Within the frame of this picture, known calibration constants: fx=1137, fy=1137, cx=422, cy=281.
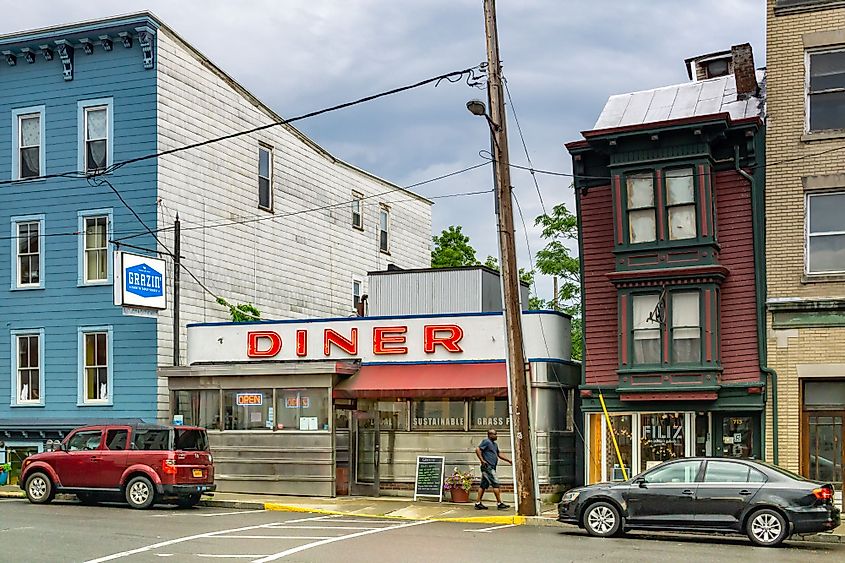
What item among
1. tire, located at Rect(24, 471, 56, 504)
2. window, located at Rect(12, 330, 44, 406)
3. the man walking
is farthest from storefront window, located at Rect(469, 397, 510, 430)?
window, located at Rect(12, 330, 44, 406)

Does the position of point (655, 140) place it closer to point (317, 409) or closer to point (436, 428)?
point (436, 428)

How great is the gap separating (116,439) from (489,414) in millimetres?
8437

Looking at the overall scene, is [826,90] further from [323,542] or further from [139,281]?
[139,281]

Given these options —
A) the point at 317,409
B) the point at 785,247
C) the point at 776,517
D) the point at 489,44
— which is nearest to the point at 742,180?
the point at 785,247

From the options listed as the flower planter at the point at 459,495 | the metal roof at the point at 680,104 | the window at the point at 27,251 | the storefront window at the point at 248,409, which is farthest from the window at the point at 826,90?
the window at the point at 27,251

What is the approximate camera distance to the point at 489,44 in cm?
2252

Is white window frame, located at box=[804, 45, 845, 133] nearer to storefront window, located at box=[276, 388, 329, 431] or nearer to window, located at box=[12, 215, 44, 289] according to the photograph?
storefront window, located at box=[276, 388, 329, 431]

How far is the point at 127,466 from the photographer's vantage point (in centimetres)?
2447

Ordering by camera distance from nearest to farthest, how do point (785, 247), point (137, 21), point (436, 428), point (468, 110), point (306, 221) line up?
point (468, 110) < point (785, 247) < point (436, 428) < point (137, 21) < point (306, 221)

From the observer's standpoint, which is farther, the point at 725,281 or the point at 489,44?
the point at 725,281

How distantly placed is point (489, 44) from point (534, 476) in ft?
28.4

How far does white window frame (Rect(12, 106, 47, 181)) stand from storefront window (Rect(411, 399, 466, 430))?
12528mm

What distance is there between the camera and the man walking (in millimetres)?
24609

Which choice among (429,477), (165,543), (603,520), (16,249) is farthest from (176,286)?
(603,520)
